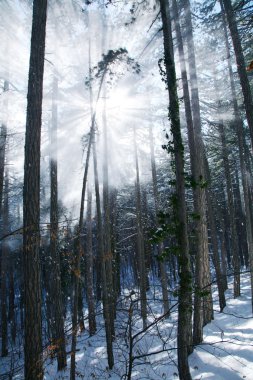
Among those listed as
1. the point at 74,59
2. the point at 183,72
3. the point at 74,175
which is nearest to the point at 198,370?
the point at 183,72

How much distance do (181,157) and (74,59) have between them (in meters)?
9.74

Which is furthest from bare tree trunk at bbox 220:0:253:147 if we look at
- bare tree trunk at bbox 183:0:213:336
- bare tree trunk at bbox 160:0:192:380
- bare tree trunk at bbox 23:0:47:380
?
bare tree trunk at bbox 23:0:47:380

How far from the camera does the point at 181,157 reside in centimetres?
599

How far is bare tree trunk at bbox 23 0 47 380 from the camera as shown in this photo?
18.0 ft

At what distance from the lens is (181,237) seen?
569 cm

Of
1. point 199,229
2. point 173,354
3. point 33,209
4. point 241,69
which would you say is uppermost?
point 241,69

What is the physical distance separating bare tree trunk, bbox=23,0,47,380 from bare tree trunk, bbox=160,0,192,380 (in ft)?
8.28

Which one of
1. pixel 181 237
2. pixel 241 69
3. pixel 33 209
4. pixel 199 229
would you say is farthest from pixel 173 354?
pixel 241 69

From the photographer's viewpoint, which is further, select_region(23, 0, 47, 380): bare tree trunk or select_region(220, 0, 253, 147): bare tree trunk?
select_region(220, 0, 253, 147): bare tree trunk

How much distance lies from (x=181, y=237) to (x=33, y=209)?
2.88m

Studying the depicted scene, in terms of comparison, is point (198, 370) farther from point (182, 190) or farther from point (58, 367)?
point (58, 367)

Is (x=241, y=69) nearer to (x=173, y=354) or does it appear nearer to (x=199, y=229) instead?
(x=199, y=229)

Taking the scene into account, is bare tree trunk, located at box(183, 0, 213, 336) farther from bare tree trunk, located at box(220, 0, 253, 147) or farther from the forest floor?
bare tree trunk, located at box(220, 0, 253, 147)

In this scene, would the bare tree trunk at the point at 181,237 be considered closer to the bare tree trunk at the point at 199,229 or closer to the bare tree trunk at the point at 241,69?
the bare tree trunk at the point at 199,229
